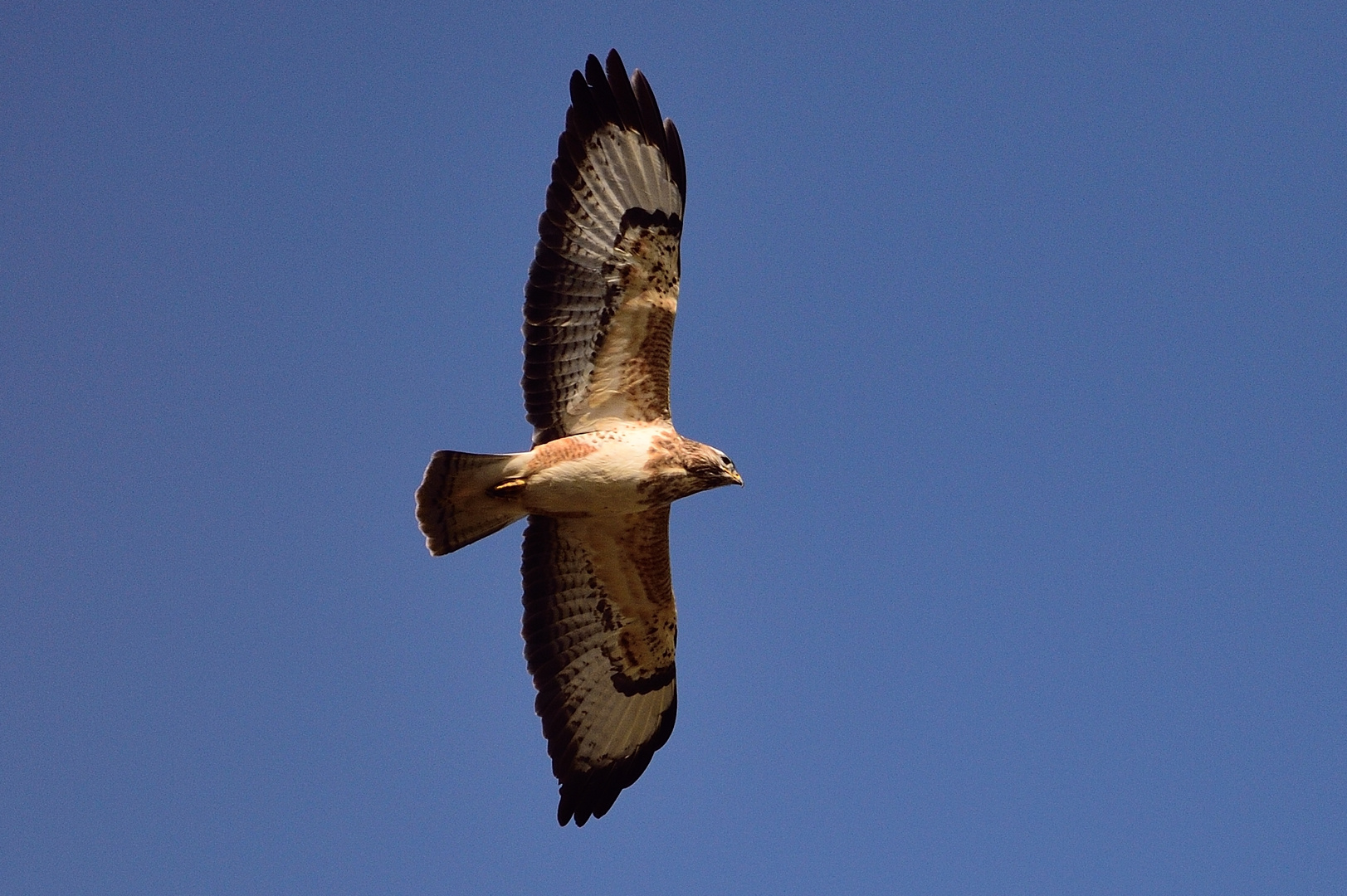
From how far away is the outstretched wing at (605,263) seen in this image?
31.5 ft

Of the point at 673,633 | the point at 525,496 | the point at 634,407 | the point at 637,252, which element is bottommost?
the point at 673,633

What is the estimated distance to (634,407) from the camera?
9789 mm

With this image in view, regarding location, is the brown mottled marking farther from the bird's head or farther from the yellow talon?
the bird's head

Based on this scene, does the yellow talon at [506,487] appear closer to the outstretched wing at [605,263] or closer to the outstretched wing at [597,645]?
the outstretched wing at [605,263]

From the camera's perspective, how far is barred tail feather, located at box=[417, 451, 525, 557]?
31.1 feet

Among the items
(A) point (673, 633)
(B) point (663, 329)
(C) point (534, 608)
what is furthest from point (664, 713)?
(B) point (663, 329)

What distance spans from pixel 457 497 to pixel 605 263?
183cm

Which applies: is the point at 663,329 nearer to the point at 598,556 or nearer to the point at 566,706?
the point at 598,556

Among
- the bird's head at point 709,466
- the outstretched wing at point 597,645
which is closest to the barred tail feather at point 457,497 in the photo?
the outstretched wing at point 597,645

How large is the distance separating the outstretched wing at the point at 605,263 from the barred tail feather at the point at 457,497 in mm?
450

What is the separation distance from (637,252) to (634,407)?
1.05 meters

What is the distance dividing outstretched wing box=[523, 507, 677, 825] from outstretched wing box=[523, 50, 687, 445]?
0.88 m

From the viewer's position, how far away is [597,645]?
34.0ft

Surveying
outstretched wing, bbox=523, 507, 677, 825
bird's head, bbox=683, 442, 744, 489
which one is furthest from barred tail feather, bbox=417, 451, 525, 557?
bird's head, bbox=683, 442, 744, 489
